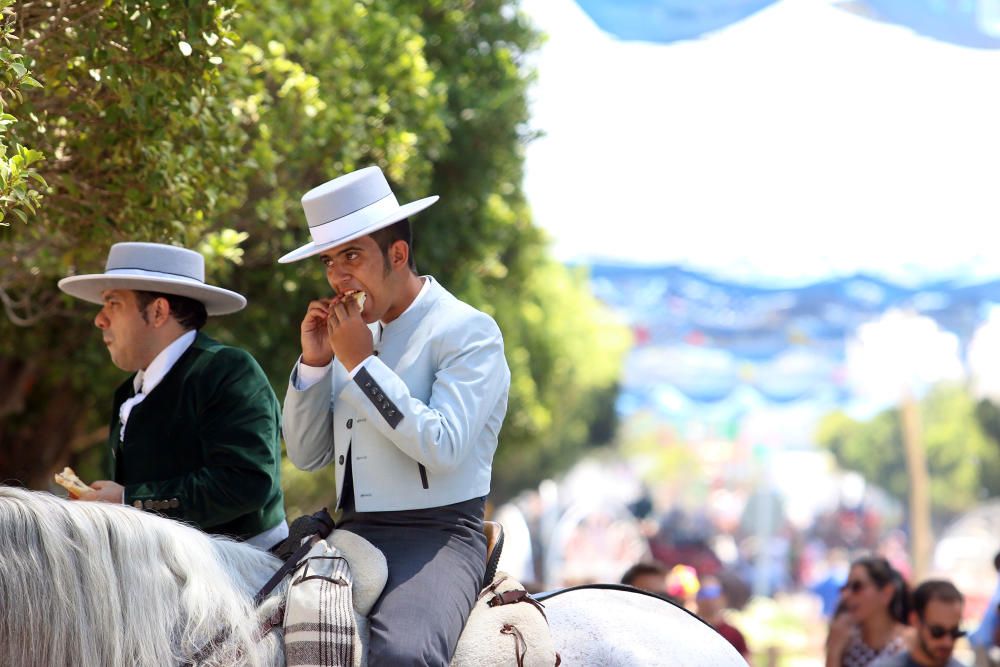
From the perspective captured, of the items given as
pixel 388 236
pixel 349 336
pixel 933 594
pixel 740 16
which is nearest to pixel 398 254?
pixel 388 236

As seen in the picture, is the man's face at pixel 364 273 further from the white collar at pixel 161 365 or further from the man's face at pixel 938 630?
the man's face at pixel 938 630

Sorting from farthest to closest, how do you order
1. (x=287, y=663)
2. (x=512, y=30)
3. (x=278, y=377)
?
(x=512, y=30), (x=278, y=377), (x=287, y=663)

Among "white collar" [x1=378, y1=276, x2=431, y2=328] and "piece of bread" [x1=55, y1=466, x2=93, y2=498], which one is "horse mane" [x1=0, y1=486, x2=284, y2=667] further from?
"white collar" [x1=378, y1=276, x2=431, y2=328]

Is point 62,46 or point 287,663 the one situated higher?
point 62,46

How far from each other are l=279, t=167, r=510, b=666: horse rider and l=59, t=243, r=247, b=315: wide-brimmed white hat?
65cm

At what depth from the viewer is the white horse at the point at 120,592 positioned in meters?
3.78

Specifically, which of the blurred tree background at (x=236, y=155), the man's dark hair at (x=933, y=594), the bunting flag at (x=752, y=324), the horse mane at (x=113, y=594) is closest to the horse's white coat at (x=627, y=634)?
the horse mane at (x=113, y=594)

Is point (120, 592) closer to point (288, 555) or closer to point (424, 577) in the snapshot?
point (288, 555)

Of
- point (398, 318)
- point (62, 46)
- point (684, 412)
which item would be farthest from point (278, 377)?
point (684, 412)

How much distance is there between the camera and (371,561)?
4.18 meters

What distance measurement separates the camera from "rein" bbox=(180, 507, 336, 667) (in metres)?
3.95

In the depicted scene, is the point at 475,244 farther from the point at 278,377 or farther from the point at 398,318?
the point at 398,318

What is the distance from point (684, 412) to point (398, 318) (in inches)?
2244

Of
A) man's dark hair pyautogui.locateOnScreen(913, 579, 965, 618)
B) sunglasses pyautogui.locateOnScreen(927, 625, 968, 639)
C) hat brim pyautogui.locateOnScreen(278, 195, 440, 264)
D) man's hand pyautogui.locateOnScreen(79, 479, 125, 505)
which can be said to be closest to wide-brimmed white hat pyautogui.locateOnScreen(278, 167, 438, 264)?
hat brim pyautogui.locateOnScreen(278, 195, 440, 264)
